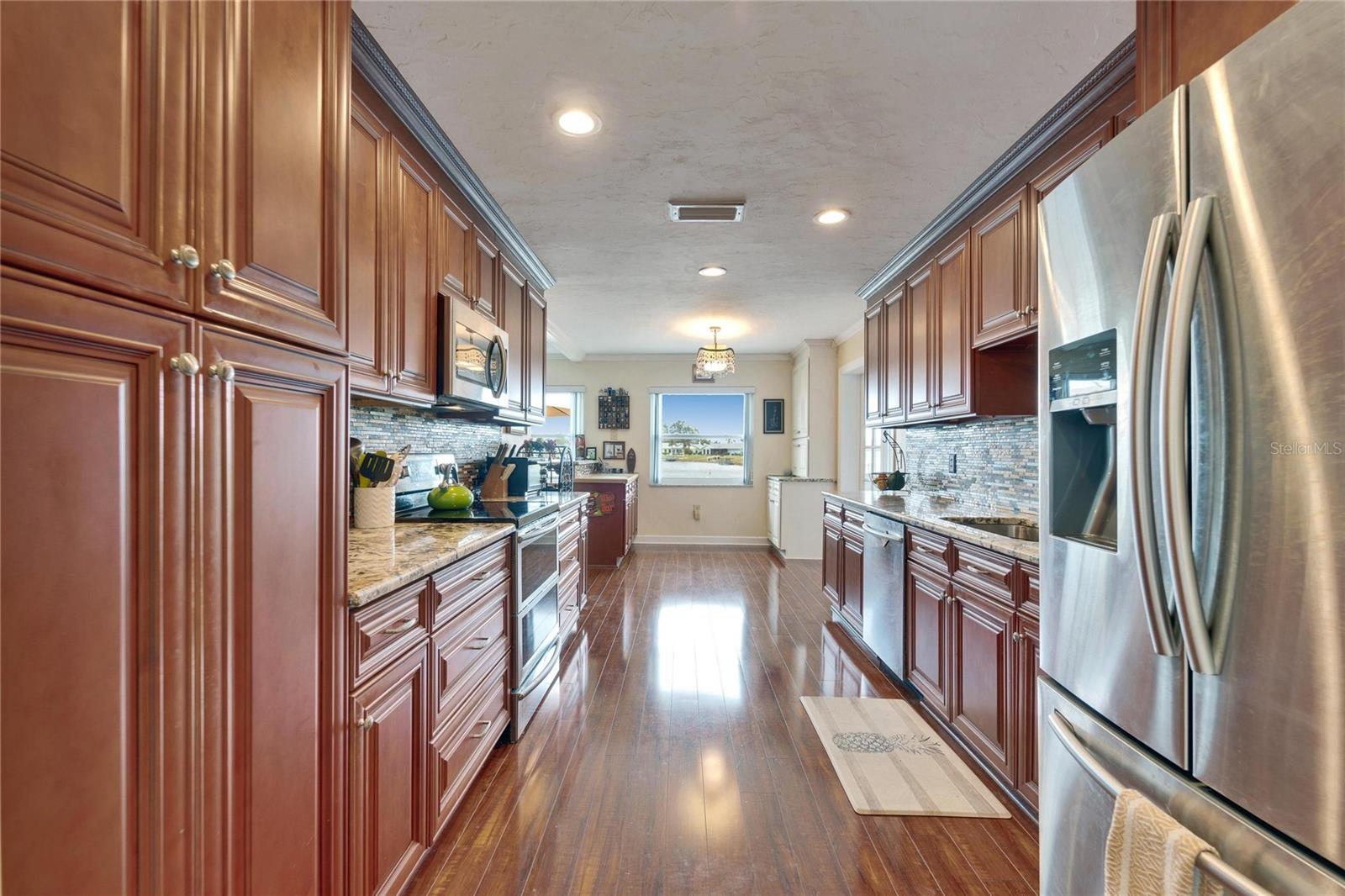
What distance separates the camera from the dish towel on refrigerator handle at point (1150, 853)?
0.81 m

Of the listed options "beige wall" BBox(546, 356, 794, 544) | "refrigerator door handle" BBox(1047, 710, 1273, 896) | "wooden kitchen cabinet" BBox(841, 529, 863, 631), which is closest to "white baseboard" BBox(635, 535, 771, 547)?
"beige wall" BBox(546, 356, 794, 544)

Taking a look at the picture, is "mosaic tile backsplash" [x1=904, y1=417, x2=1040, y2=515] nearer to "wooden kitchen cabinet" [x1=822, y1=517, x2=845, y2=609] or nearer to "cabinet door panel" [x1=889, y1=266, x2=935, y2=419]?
"cabinet door panel" [x1=889, y1=266, x2=935, y2=419]

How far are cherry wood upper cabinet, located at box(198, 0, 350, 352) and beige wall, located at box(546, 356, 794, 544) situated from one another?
6698 mm

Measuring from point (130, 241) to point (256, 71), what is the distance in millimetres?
410

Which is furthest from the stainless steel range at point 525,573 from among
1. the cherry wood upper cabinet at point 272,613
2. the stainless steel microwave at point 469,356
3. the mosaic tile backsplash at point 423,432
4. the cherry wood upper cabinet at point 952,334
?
the cherry wood upper cabinet at point 952,334

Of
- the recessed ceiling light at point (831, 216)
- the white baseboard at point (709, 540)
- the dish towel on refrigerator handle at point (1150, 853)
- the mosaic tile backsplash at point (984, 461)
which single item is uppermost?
the recessed ceiling light at point (831, 216)

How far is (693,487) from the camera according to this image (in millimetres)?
7855

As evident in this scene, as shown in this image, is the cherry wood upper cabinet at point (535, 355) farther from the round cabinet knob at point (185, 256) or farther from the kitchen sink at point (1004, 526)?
the round cabinet knob at point (185, 256)

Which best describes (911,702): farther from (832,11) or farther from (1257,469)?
(832,11)

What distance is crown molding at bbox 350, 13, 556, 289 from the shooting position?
186 centimetres

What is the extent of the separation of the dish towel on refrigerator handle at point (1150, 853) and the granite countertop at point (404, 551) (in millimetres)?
1442

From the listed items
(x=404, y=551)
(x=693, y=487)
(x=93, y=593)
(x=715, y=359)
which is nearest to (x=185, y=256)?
(x=93, y=593)

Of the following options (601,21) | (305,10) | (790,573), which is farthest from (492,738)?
(790,573)

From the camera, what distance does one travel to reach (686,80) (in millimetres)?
2010
